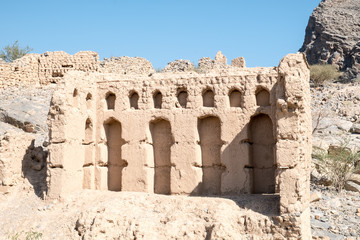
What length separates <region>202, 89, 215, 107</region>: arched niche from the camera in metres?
10.8

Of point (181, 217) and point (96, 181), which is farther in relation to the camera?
point (96, 181)

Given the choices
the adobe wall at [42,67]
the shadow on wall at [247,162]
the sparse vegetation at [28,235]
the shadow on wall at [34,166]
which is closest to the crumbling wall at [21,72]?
the adobe wall at [42,67]

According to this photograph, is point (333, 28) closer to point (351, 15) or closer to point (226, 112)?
point (351, 15)

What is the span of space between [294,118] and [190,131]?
2719 millimetres

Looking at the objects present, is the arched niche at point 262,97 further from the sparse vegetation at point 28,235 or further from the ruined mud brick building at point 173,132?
the sparse vegetation at point 28,235

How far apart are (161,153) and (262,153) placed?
2.54m

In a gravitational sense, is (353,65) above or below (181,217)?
above

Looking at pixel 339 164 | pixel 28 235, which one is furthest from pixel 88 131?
pixel 339 164

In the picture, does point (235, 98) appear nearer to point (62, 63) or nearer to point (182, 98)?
point (182, 98)

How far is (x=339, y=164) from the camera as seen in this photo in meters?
14.0

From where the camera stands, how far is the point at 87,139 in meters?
11.5

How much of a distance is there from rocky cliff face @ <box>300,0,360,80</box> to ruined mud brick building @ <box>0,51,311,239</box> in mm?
27578

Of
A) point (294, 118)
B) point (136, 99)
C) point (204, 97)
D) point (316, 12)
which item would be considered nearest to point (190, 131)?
point (204, 97)

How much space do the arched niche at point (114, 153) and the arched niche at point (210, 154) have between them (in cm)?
218
